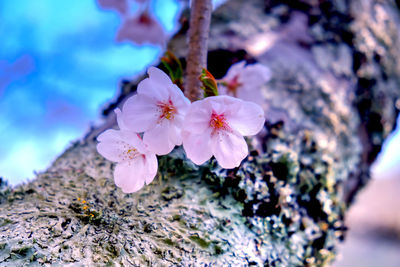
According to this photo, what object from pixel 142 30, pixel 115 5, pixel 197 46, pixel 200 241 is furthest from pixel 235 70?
pixel 115 5

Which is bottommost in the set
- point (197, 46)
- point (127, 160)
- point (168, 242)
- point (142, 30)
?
point (168, 242)

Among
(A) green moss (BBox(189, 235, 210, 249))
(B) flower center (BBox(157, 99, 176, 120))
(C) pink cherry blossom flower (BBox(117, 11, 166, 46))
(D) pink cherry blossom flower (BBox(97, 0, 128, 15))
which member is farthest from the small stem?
(D) pink cherry blossom flower (BBox(97, 0, 128, 15))

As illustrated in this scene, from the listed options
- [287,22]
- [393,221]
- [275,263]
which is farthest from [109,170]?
[393,221]

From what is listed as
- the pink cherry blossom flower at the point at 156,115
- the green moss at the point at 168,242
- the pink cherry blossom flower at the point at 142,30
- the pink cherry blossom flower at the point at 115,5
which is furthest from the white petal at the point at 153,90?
the pink cherry blossom flower at the point at 115,5

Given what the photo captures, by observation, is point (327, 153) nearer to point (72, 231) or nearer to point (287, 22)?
point (287, 22)

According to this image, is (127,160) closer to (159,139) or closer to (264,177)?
(159,139)

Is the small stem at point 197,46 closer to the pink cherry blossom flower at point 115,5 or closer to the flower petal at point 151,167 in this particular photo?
→ the flower petal at point 151,167
